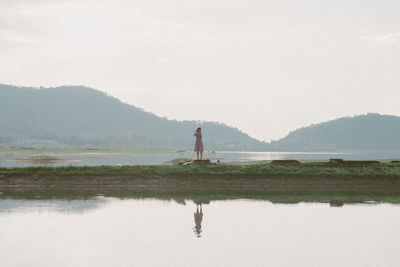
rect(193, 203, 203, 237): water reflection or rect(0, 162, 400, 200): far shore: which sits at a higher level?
rect(0, 162, 400, 200): far shore

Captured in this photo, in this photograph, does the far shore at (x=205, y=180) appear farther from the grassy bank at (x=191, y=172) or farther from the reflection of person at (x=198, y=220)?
the reflection of person at (x=198, y=220)

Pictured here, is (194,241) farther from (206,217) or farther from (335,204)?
(335,204)

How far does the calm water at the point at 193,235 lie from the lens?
13.2 meters

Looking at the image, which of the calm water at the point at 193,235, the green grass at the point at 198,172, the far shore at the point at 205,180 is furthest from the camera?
the green grass at the point at 198,172

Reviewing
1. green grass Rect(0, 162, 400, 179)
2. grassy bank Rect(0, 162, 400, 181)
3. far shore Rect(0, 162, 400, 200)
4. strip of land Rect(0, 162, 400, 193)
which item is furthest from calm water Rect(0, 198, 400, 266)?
green grass Rect(0, 162, 400, 179)

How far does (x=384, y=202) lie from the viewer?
27.8m

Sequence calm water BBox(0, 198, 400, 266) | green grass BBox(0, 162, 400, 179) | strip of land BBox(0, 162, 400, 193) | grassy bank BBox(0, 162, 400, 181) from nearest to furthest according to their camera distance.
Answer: calm water BBox(0, 198, 400, 266), strip of land BBox(0, 162, 400, 193), grassy bank BBox(0, 162, 400, 181), green grass BBox(0, 162, 400, 179)

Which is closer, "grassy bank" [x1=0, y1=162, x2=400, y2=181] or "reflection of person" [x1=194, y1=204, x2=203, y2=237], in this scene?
"reflection of person" [x1=194, y1=204, x2=203, y2=237]

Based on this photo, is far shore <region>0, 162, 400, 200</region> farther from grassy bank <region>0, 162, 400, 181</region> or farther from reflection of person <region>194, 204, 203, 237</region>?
reflection of person <region>194, 204, 203, 237</region>

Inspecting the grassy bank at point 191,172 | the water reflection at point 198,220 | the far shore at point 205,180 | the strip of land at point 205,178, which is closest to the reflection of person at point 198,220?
the water reflection at point 198,220

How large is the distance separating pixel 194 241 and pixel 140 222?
4.18 meters

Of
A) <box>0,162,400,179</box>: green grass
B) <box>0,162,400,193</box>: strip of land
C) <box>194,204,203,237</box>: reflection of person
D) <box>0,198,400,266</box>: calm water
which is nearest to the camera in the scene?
<box>0,198,400,266</box>: calm water

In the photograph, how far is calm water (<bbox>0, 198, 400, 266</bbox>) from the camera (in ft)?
43.2

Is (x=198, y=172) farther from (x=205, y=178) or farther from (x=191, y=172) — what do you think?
(x=205, y=178)
